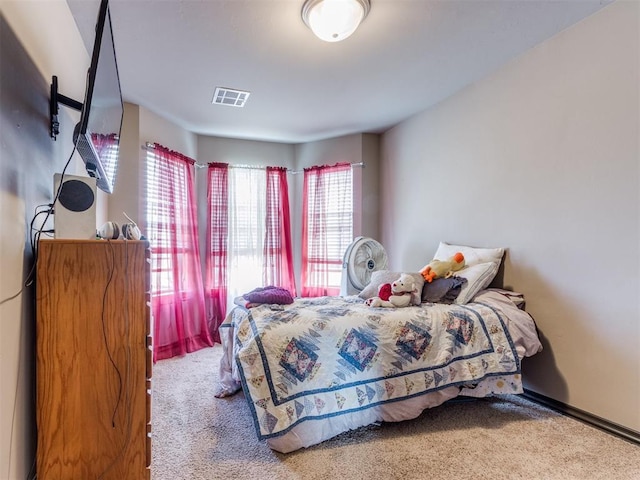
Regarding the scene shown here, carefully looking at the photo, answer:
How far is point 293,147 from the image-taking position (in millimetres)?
4430

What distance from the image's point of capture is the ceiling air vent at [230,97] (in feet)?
9.41

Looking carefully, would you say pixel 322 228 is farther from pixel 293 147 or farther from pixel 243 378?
pixel 243 378

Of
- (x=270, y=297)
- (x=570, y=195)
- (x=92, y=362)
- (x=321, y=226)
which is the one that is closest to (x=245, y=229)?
(x=321, y=226)

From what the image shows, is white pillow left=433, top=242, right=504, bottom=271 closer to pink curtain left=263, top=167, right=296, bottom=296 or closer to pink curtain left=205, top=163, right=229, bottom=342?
pink curtain left=263, top=167, right=296, bottom=296

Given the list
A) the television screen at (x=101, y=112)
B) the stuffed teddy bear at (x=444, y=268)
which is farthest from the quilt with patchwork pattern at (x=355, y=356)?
the television screen at (x=101, y=112)

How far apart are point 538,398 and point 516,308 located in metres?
0.64

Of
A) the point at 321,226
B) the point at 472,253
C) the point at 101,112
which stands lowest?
the point at 472,253

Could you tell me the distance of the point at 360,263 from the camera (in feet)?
→ 10.6

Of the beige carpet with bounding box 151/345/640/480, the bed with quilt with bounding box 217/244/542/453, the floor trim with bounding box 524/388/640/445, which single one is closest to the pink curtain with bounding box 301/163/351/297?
the bed with quilt with bounding box 217/244/542/453

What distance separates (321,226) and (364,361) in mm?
2485

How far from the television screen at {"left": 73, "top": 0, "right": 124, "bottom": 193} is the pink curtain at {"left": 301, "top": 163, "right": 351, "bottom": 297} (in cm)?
252

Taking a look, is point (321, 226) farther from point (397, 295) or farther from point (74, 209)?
point (74, 209)

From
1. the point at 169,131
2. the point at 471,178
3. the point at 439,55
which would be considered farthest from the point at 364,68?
the point at 169,131

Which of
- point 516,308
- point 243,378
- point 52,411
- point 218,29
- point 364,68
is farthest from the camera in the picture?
point 364,68
